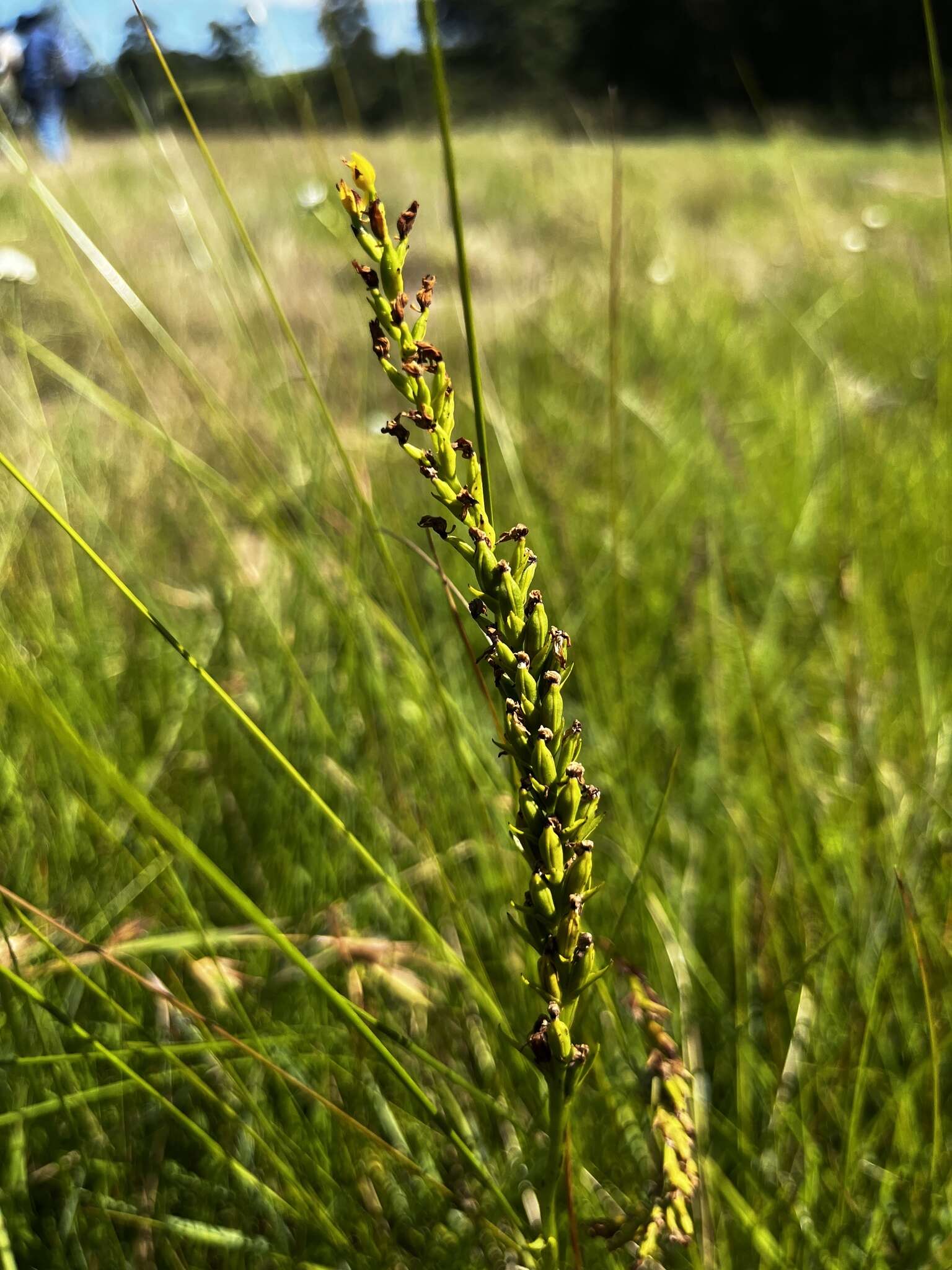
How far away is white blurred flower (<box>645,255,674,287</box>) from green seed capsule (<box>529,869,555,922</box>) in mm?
2872

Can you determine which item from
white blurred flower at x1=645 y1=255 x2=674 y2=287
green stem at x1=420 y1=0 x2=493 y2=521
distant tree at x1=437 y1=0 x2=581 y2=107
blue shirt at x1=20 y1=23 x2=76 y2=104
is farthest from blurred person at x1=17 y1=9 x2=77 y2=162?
white blurred flower at x1=645 y1=255 x2=674 y2=287

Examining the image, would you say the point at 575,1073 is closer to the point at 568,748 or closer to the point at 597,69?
the point at 568,748

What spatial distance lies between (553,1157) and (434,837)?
0.56m

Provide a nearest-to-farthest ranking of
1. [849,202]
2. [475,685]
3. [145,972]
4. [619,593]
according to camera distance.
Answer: [619,593] → [145,972] → [475,685] → [849,202]

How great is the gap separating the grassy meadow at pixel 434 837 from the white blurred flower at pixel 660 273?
1141 mm

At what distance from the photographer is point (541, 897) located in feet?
1.05

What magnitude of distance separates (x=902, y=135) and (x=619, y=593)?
1476 cm

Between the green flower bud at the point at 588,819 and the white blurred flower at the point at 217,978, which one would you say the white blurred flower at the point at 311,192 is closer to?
the white blurred flower at the point at 217,978

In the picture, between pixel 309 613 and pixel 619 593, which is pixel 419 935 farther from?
pixel 309 613

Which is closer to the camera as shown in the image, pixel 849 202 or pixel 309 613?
pixel 309 613

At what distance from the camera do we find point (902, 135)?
480 inches

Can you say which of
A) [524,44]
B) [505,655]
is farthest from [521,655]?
[524,44]

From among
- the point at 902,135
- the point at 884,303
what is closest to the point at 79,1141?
the point at 884,303

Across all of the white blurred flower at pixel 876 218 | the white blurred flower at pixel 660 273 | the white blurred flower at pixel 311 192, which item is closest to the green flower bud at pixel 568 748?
the white blurred flower at pixel 311 192
